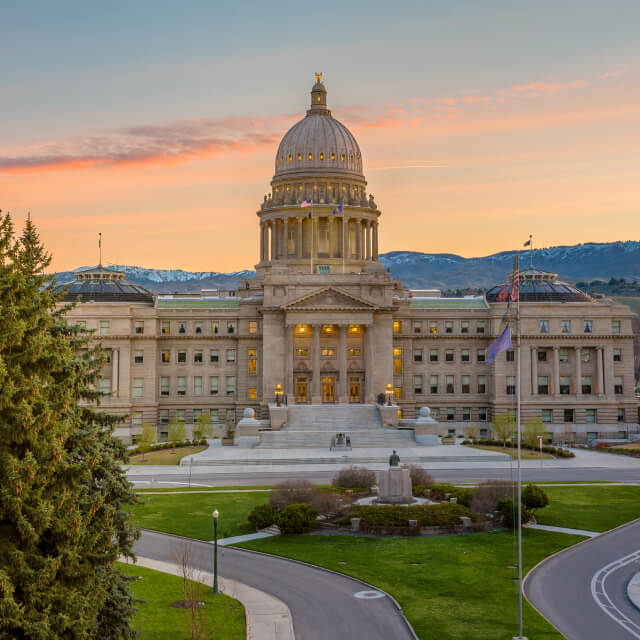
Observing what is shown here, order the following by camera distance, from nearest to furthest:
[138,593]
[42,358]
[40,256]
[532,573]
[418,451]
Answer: [42,358], [40,256], [138,593], [532,573], [418,451]

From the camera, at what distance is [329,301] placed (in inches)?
3861

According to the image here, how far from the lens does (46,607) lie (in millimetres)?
20812

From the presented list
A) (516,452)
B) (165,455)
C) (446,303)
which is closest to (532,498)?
(516,452)

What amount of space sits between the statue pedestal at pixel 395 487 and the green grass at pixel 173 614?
15.7 metres

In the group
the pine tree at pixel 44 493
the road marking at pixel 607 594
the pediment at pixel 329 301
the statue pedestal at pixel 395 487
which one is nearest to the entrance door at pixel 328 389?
the pediment at pixel 329 301

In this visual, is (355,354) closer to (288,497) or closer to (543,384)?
(543,384)

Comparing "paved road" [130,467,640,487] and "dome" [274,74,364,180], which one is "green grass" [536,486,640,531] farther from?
"dome" [274,74,364,180]

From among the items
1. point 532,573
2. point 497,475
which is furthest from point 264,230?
point 532,573

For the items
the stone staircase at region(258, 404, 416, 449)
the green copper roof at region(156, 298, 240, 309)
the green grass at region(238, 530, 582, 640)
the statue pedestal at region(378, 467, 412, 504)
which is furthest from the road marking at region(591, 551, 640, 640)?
the green copper roof at region(156, 298, 240, 309)

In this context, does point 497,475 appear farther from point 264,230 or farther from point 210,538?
point 264,230

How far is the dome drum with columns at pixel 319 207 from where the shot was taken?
115m

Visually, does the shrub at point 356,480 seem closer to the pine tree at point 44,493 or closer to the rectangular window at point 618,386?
the pine tree at point 44,493

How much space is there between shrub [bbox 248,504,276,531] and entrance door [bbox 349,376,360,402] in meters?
56.0

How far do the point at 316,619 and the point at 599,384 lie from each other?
262ft
